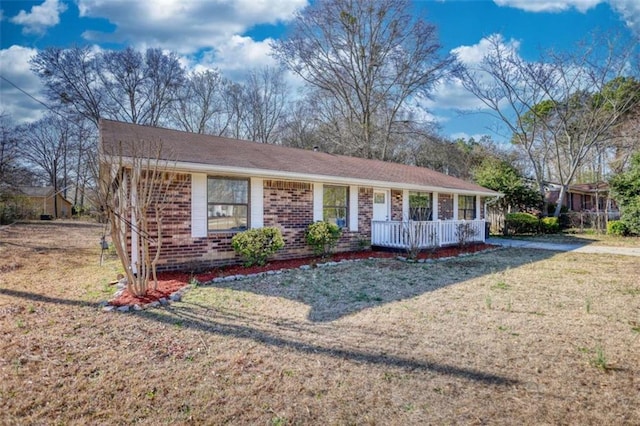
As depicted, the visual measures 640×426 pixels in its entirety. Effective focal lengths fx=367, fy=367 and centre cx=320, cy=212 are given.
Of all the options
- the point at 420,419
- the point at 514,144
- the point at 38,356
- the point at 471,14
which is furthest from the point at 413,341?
the point at 514,144

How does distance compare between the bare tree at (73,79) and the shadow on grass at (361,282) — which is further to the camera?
the bare tree at (73,79)

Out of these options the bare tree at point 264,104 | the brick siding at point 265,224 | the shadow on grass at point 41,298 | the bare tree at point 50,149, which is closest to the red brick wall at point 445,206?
the brick siding at point 265,224

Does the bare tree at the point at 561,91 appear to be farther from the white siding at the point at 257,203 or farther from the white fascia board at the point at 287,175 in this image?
the white siding at the point at 257,203

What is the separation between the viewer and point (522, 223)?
19531mm

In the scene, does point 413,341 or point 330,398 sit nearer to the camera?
point 330,398

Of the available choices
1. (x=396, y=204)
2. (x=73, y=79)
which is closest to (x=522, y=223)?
(x=396, y=204)

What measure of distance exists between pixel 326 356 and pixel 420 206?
34.7 ft

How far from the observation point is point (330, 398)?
2.85 metres

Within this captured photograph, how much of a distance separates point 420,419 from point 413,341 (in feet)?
4.79

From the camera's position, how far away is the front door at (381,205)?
11.8 m

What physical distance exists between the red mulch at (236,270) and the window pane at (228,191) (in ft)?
5.05

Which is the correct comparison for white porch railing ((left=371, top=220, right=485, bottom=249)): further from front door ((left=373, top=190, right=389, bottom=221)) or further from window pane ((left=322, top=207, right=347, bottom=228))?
window pane ((left=322, top=207, right=347, bottom=228))

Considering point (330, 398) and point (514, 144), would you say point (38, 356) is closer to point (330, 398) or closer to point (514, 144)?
point (330, 398)

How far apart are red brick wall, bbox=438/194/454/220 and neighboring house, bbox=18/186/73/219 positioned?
110 feet
